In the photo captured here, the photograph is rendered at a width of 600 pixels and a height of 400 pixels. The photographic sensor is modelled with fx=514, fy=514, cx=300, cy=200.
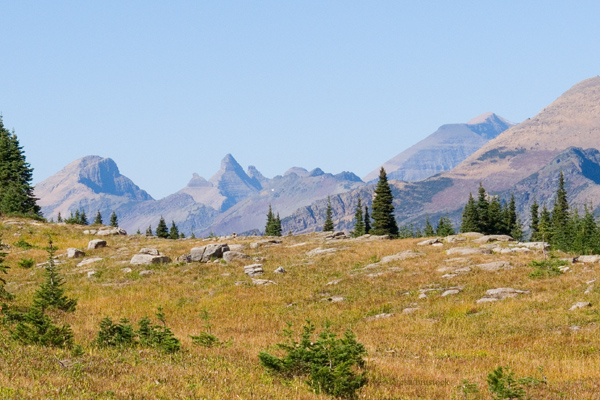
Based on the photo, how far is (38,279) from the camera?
3139cm

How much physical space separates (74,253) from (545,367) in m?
35.5

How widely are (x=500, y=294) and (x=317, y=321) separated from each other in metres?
8.66

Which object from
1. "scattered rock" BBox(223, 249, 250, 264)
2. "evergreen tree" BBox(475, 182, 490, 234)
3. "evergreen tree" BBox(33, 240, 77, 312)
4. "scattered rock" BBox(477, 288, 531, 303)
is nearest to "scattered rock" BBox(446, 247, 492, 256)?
"scattered rock" BBox(477, 288, 531, 303)

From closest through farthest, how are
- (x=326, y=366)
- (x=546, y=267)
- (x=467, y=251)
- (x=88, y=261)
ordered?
(x=326, y=366), (x=546, y=267), (x=467, y=251), (x=88, y=261)

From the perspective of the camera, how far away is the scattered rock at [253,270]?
32.8 m

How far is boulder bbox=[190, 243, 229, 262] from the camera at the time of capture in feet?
123

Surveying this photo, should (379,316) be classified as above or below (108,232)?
below

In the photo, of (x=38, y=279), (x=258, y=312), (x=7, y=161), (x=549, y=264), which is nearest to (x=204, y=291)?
(x=258, y=312)

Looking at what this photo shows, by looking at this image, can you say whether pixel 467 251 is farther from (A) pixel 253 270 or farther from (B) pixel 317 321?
(B) pixel 317 321

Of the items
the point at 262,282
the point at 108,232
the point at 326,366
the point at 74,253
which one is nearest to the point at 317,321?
the point at 262,282

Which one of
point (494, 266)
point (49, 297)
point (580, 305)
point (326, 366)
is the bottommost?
point (580, 305)

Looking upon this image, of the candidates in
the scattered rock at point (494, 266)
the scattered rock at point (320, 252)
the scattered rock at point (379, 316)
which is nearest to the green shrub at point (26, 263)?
the scattered rock at point (320, 252)

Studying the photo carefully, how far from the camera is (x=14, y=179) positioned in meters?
63.7

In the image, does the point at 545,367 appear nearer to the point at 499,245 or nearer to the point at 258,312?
the point at 258,312
